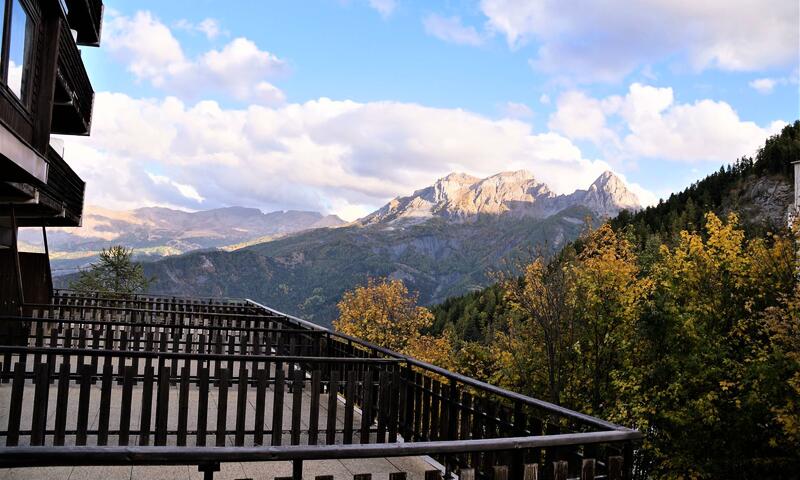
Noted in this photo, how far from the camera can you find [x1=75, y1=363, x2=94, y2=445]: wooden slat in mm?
5836

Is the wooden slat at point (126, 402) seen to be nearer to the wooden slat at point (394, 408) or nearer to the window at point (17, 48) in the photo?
the wooden slat at point (394, 408)

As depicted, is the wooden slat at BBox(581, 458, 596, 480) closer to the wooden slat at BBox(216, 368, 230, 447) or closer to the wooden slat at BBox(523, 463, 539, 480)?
the wooden slat at BBox(523, 463, 539, 480)

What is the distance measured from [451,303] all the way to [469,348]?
55.4m

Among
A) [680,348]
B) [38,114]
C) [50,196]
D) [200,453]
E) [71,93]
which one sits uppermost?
[71,93]

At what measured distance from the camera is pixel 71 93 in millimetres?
16797

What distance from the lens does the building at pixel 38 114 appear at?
1053 centimetres

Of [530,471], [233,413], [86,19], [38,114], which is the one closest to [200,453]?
[530,471]

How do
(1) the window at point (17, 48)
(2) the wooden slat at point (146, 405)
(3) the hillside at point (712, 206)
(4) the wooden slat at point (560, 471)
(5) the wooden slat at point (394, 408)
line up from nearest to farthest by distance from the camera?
1. (4) the wooden slat at point (560, 471)
2. (2) the wooden slat at point (146, 405)
3. (5) the wooden slat at point (394, 408)
4. (1) the window at point (17, 48)
5. (3) the hillside at point (712, 206)

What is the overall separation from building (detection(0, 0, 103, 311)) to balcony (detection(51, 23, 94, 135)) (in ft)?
0.08

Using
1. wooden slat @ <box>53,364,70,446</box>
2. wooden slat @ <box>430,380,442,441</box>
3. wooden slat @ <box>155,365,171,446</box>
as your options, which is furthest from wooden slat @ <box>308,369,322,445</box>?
wooden slat @ <box>53,364,70,446</box>

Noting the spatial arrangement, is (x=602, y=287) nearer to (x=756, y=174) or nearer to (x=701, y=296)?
(x=701, y=296)

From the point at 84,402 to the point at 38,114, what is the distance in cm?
875

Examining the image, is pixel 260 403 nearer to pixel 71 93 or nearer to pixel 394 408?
pixel 394 408

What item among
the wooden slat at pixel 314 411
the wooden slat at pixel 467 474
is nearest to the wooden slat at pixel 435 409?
the wooden slat at pixel 314 411
